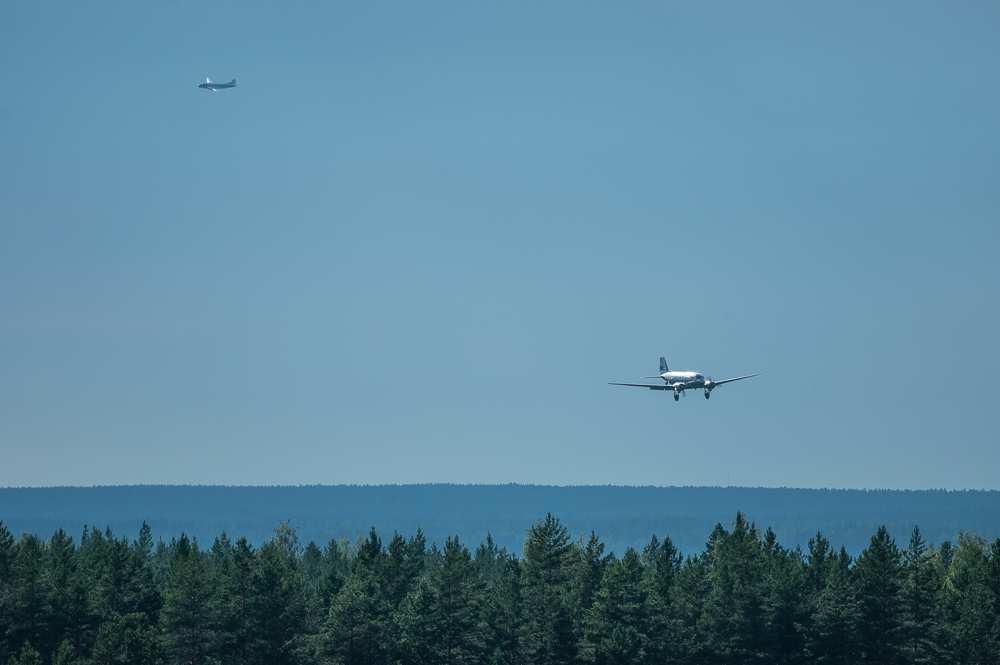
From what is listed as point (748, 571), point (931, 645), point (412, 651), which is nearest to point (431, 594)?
point (412, 651)

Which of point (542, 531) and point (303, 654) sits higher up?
point (542, 531)

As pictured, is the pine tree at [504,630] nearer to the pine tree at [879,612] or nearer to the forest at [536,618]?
the forest at [536,618]

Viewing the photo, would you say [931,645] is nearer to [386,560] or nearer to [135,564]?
[386,560]

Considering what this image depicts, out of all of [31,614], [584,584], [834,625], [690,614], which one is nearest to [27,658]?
[31,614]

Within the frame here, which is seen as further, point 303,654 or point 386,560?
point 386,560

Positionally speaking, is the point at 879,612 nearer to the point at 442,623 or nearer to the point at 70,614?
the point at 442,623

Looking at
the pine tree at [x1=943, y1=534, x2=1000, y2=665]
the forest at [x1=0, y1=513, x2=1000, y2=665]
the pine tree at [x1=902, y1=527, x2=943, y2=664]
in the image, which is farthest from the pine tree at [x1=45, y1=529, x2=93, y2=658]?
the pine tree at [x1=943, y1=534, x2=1000, y2=665]

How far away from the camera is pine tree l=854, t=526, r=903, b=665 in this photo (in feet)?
585

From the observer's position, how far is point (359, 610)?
574ft

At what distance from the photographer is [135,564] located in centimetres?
19812

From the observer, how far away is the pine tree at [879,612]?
A: 585 feet

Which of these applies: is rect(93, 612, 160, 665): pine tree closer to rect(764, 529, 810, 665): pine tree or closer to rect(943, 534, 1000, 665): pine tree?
rect(764, 529, 810, 665): pine tree

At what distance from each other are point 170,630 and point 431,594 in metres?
25.2

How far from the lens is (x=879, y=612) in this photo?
589 ft
